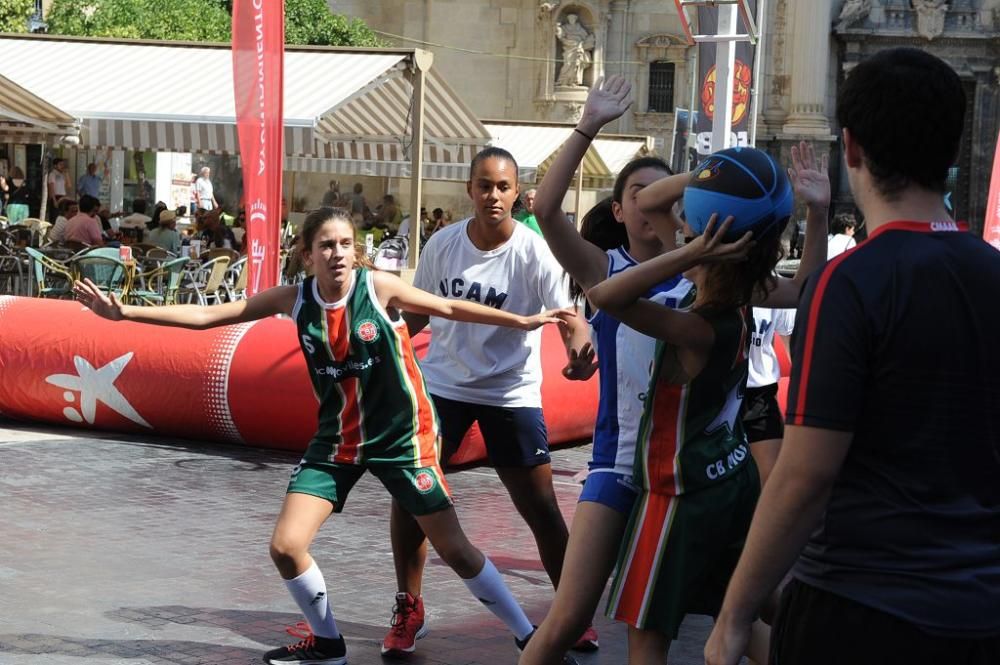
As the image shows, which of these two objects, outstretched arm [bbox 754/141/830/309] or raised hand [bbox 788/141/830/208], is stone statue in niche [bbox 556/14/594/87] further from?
raised hand [bbox 788/141/830/208]

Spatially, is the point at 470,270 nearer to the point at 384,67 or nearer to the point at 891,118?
the point at 891,118

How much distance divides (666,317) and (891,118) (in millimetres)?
1196

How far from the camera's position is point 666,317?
3.85 metres

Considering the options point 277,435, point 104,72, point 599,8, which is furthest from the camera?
point 599,8

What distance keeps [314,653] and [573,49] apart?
4642 centimetres

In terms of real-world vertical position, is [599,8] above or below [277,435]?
above

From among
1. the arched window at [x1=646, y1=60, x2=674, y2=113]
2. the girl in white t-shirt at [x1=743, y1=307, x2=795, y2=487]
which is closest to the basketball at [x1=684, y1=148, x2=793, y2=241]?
the girl in white t-shirt at [x1=743, y1=307, x2=795, y2=487]

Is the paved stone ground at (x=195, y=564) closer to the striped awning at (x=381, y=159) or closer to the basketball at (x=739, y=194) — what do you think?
the basketball at (x=739, y=194)

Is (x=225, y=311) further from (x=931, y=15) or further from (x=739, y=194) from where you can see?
(x=931, y=15)

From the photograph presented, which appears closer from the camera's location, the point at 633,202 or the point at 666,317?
the point at 666,317

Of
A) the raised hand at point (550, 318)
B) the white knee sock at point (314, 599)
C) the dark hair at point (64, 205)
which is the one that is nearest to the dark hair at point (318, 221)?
the raised hand at point (550, 318)

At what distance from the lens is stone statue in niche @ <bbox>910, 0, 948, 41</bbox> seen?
2084 inches

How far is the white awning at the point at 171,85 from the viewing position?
56.5 feet

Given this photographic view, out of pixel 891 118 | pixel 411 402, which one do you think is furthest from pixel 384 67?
pixel 891 118
